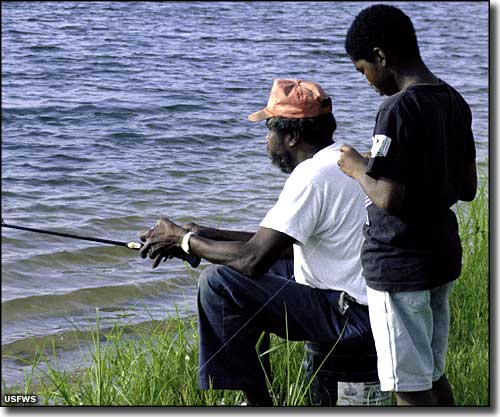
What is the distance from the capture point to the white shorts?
3047 millimetres

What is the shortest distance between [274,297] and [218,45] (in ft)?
31.0

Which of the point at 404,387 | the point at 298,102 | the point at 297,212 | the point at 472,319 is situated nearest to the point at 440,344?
the point at 404,387

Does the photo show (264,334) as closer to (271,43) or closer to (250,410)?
(250,410)

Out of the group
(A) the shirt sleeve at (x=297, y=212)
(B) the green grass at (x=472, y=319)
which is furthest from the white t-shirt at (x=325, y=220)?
(B) the green grass at (x=472, y=319)

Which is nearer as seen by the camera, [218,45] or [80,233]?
[80,233]

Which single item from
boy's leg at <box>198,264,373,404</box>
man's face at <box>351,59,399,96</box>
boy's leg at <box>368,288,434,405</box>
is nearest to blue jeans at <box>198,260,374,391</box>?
boy's leg at <box>198,264,373,404</box>

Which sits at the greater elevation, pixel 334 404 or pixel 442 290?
pixel 442 290

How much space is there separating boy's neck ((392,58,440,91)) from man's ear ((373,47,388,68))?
3 centimetres

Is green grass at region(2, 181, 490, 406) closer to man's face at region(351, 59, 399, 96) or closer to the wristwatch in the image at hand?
the wristwatch

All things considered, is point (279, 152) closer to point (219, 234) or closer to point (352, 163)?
point (219, 234)

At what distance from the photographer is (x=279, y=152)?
368cm

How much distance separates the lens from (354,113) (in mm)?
10398

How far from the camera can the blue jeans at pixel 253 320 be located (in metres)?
3.52

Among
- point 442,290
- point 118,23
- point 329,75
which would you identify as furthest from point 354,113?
point 442,290
